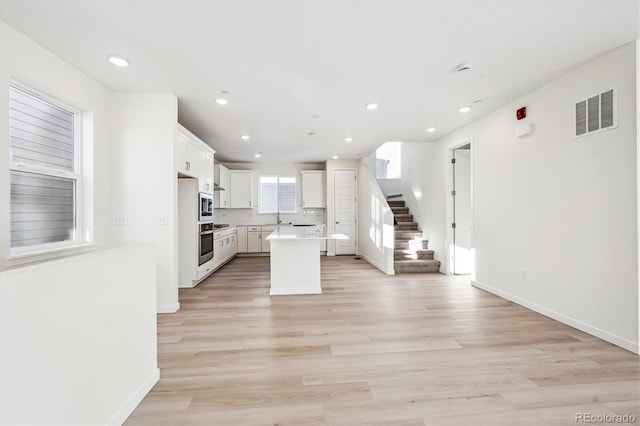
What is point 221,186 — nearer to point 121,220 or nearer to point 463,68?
point 121,220

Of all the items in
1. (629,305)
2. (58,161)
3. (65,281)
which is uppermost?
(58,161)

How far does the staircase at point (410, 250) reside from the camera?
548cm

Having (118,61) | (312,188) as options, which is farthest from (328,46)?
(312,188)

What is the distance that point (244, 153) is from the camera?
666 cm

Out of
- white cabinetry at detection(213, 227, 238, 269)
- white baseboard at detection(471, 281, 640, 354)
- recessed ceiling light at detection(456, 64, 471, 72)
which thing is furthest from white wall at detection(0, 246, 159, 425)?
white baseboard at detection(471, 281, 640, 354)

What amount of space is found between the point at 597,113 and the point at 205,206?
512cm

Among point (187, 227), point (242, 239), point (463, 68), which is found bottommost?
point (242, 239)

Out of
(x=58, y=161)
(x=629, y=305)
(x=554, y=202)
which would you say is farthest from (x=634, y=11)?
(x=58, y=161)

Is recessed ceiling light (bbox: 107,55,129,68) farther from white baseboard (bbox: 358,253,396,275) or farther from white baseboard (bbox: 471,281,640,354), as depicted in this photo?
white baseboard (bbox: 471,281,640,354)

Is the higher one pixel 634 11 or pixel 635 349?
pixel 634 11

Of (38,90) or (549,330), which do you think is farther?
(549,330)

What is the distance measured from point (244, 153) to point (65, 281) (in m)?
5.73

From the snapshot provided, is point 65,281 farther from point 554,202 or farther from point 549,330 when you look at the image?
point 554,202

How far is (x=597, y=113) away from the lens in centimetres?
264
